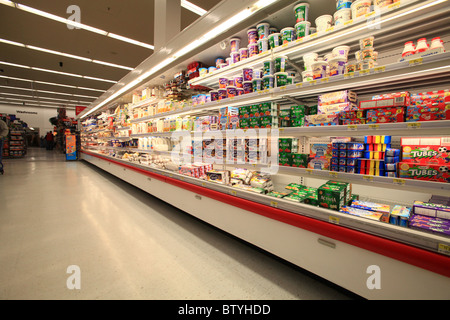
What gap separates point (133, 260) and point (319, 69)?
2428 millimetres

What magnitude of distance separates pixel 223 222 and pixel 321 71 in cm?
175

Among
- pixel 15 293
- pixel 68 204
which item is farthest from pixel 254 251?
pixel 68 204

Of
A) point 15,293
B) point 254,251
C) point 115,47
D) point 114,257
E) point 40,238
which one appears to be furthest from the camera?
point 115,47

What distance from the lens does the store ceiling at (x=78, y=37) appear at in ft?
19.0

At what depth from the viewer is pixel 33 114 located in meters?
24.3

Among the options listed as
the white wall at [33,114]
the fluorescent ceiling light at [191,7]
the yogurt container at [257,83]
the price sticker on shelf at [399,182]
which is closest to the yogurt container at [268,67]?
the yogurt container at [257,83]

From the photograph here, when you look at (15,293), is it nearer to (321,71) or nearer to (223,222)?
(223,222)

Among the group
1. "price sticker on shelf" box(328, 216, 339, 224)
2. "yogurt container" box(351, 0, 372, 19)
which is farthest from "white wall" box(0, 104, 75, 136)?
"price sticker on shelf" box(328, 216, 339, 224)

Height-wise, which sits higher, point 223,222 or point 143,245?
point 223,222

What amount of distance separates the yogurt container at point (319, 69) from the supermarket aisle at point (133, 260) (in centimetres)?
171

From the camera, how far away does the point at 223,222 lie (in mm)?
2314

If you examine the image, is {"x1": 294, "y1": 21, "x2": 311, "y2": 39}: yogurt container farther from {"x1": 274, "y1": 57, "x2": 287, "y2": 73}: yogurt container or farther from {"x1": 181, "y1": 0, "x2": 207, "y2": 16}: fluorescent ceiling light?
{"x1": 181, "y1": 0, "x2": 207, "y2": 16}: fluorescent ceiling light

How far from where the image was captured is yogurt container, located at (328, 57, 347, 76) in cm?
157
